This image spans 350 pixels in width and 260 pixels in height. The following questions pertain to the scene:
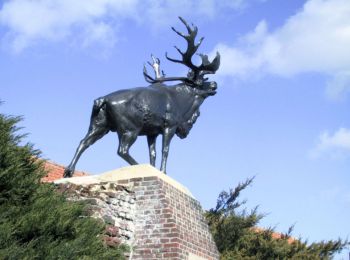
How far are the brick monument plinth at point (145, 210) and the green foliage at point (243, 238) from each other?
22.0ft

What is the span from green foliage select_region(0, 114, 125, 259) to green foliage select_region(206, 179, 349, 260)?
9.15 metres

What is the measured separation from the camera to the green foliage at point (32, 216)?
22.6ft

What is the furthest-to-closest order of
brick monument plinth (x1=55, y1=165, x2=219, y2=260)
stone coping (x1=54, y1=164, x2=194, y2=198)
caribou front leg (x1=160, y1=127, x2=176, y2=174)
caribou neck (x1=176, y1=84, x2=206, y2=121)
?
1. caribou neck (x1=176, y1=84, x2=206, y2=121)
2. caribou front leg (x1=160, y1=127, x2=176, y2=174)
3. stone coping (x1=54, y1=164, x2=194, y2=198)
4. brick monument plinth (x1=55, y1=165, x2=219, y2=260)

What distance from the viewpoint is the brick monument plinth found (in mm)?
9453

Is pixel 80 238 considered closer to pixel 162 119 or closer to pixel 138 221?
pixel 138 221

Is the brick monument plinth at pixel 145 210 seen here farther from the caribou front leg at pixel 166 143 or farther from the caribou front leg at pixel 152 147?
the caribou front leg at pixel 152 147

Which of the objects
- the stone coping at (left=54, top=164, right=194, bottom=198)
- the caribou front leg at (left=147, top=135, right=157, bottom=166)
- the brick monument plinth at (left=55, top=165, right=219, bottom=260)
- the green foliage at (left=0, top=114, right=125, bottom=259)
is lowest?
the green foliage at (left=0, top=114, right=125, bottom=259)

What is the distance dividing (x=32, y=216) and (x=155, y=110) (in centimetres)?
400

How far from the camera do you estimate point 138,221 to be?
32.2 feet

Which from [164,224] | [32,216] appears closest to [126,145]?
[164,224]

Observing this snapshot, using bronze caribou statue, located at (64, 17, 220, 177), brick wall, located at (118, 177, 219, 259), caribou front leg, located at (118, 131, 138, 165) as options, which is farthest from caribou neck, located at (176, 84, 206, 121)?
brick wall, located at (118, 177, 219, 259)

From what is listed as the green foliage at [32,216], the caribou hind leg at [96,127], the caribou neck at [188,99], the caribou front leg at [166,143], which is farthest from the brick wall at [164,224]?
the caribou neck at [188,99]

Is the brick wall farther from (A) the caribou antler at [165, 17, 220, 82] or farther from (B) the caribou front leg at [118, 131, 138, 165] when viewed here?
(A) the caribou antler at [165, 17, 220, 82]

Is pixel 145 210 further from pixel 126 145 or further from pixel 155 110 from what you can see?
pixel 155 110
